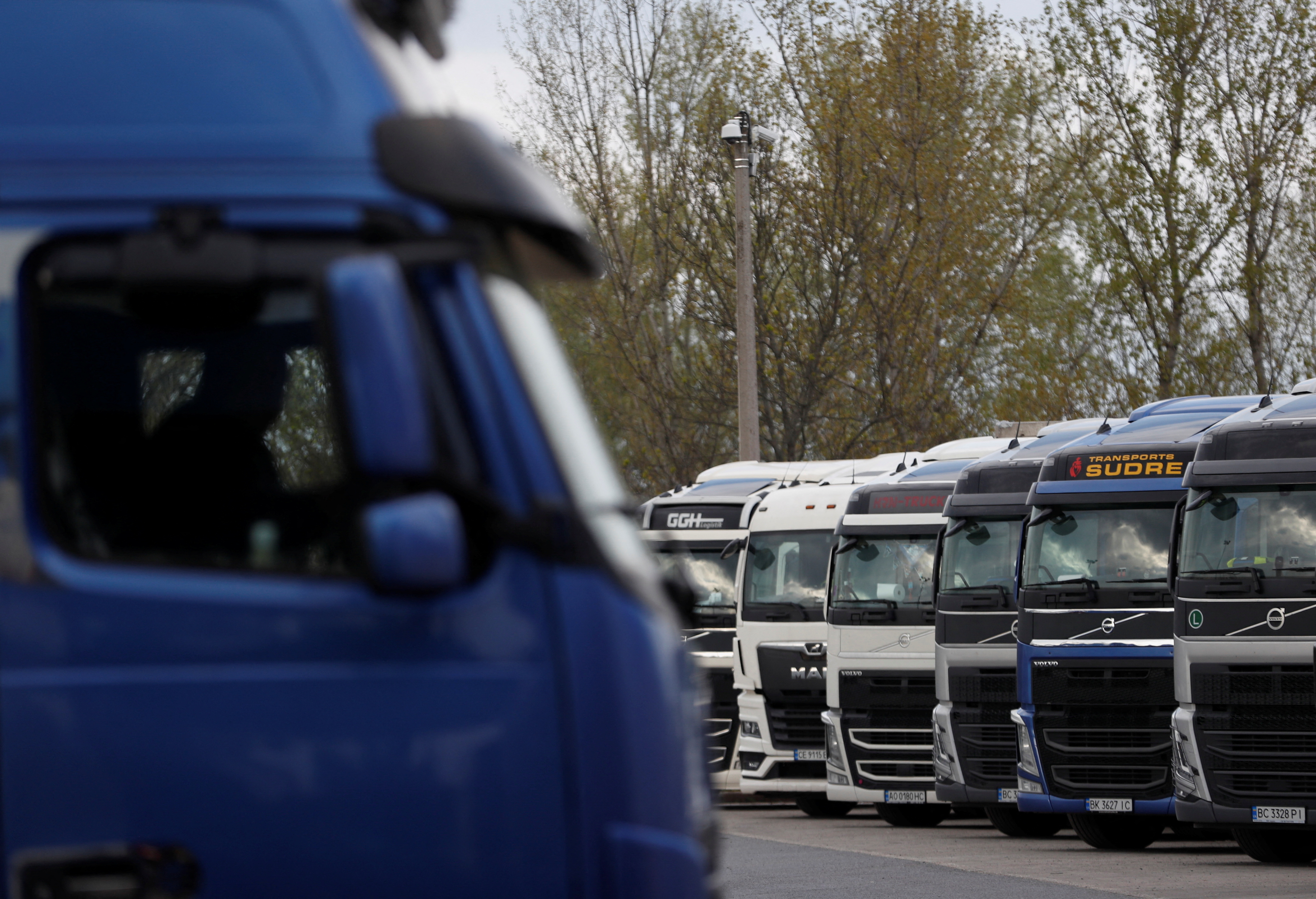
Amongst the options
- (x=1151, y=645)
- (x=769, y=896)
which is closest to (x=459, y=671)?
(x=769, y=896)

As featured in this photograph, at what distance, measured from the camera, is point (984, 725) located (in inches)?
764

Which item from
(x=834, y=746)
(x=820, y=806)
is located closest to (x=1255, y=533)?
(x=834, y=746)

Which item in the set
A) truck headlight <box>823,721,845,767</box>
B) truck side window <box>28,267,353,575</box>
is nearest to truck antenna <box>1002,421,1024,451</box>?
truck headlight <box>823,721,845,767</box>

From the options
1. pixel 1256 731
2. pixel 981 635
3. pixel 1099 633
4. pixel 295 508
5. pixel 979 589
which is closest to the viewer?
pixel 295 508

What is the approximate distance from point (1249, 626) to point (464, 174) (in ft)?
41.0

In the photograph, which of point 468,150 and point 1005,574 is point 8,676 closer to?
point 468,150

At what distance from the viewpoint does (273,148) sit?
→ 4004mm

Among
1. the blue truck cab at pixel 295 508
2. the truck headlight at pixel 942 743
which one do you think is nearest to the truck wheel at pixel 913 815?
the truck headlight at pixel 942 743

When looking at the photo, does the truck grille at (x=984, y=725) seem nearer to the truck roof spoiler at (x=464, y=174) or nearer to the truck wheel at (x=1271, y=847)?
the truck wheel at (x=1271, y=847)

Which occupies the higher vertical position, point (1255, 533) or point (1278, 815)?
point (1255, 533)

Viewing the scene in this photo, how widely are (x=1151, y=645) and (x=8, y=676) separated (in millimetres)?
14886

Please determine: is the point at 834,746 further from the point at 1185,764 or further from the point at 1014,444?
the point at 1185,764

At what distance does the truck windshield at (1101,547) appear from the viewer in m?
17.9

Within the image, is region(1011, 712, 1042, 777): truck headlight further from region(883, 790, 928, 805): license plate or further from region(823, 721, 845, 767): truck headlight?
region(823, 721, 845, 767): truck headlight
